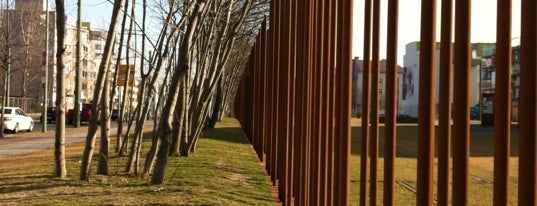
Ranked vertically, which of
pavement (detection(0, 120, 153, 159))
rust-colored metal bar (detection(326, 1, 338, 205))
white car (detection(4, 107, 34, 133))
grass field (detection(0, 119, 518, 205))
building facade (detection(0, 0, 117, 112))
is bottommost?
pavement (detection(0, 120, 153, 159))

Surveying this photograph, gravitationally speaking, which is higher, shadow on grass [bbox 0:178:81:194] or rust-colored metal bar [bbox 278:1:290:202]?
rust-colored metal bar [bbox 278:1:290:202]

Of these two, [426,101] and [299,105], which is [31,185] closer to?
[299,105]

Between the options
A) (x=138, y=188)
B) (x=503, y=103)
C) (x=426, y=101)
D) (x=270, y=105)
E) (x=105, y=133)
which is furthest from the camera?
(x=270, y=105)

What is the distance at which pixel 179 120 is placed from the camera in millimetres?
12867

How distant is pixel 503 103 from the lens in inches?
116

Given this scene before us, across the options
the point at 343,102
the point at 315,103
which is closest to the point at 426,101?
the point at 343,102

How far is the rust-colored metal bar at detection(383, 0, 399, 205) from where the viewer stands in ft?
13.2

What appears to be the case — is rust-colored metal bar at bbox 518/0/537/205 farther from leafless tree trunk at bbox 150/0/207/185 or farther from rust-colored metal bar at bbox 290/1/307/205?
leafless tree trunk at bbox 150/0/207/185

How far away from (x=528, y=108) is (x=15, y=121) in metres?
30.7

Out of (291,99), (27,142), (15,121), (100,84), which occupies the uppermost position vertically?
(100,84)

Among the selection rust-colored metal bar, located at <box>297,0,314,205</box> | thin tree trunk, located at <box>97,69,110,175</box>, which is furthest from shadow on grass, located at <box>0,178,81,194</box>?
rust-colored metal bar, located at <box>297,0,314,205</box>

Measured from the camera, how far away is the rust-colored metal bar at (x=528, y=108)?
2754 mm

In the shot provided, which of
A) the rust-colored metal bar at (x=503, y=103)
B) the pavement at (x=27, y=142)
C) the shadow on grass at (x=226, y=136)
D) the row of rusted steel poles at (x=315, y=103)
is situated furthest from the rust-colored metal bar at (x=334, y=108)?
the shadow on grass at (x=226, y=136)

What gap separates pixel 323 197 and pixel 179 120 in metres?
7.46
